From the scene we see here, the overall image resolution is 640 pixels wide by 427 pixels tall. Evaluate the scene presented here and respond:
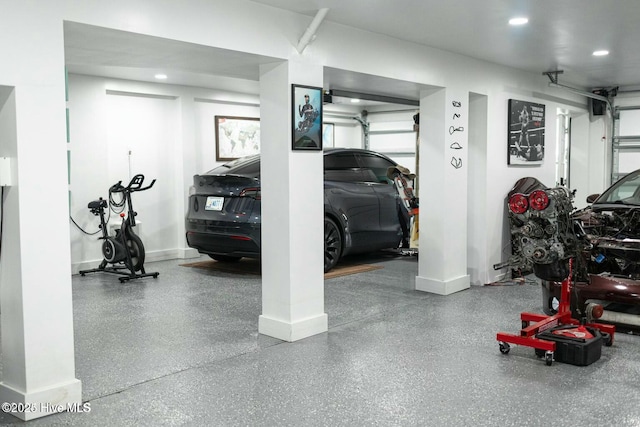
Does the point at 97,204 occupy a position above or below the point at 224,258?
above

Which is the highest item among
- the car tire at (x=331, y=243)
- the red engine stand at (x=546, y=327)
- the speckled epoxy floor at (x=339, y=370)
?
the car tire at (x=331, y=243)

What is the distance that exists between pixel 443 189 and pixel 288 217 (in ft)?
6.84

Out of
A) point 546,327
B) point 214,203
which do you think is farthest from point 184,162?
point 546,327

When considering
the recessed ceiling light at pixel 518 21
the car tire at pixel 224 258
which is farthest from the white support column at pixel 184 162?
the recessed ceiling light at pixel 518 21

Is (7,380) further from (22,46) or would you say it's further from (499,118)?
(499,118)

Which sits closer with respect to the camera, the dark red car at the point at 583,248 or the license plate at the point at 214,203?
the dark red car at the point at 583,248

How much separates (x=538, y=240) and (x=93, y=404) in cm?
272

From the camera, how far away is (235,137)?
8742mm

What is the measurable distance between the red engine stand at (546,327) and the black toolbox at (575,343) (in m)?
0.06

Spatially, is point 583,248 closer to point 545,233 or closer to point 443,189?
point 545,233

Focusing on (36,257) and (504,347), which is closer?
(36,257)

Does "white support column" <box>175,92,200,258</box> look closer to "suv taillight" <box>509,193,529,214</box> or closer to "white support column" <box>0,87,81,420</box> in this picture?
"white support column" <box>0,87,81,420</box>

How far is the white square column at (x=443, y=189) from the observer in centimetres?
573

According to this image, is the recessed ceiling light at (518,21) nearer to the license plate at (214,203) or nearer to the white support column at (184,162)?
the license plate at (214,203)
